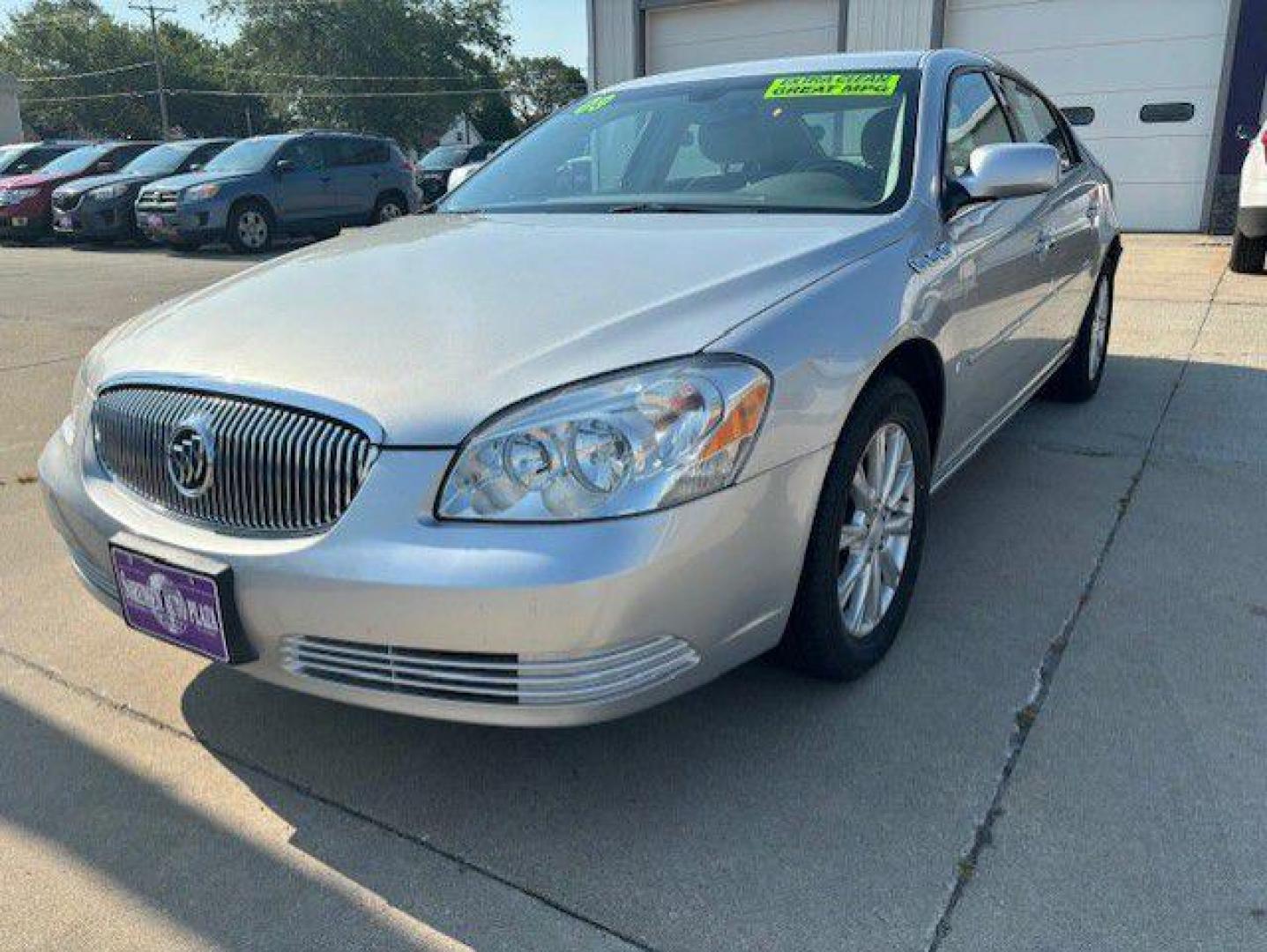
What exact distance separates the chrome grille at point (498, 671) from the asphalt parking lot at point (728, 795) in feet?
1.22

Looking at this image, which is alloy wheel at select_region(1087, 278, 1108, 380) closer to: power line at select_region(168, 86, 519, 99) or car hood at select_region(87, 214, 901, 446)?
car hood at select_region(87, 214, 901, 446)

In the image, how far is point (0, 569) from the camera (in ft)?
11.5

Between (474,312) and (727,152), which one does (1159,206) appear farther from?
(474,312)

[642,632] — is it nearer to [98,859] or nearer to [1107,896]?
[1107,896]

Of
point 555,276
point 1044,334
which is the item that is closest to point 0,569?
point 555,276

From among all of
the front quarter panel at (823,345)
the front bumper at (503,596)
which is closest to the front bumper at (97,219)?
the front bumper at (503,596)

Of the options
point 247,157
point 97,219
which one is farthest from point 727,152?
point 97,219

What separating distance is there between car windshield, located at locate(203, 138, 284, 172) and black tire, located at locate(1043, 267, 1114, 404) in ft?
40.2

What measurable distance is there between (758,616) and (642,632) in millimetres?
328

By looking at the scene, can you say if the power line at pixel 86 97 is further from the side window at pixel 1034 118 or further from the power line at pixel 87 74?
the side window at pixel 1034 118

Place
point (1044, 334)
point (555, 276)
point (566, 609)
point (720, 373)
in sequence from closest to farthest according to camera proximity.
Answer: point (566, 609)
point (720, 373)
point (555, 276)
point (1044, 334)

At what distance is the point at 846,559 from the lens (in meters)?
2.53

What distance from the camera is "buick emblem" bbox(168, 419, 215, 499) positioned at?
2.12 metres

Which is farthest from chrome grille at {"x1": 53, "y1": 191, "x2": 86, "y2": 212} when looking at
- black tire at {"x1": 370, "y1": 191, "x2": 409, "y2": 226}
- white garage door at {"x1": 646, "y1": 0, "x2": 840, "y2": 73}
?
white garage door at {"x1": 646, "y1": 0, "x2": 840, "y2": 73}
